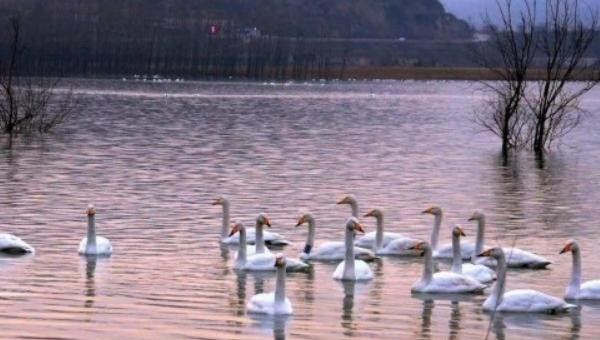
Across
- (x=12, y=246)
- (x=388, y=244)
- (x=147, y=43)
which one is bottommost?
(x=147, y=43)

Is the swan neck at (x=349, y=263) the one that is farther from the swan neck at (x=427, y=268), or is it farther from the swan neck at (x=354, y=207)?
the swan neck at (x=354, y=207)

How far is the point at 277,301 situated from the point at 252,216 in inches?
360

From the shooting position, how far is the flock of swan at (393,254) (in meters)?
15.0

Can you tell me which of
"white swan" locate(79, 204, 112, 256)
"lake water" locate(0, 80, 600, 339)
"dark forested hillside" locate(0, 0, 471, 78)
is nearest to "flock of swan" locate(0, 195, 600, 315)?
"white swan" locate(79, 204, 112, 256)

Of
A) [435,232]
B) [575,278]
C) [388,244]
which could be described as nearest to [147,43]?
[388,244]

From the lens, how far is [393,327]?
14266 mm

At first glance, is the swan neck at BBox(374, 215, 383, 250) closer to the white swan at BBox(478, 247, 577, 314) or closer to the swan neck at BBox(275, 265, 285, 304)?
the white swan at BBox(478, 247, 577, 314)

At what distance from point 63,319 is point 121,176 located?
16754 millimetres

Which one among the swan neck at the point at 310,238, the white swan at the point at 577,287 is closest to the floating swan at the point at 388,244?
the swan neck at the point at 310,238

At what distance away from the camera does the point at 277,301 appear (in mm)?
14484

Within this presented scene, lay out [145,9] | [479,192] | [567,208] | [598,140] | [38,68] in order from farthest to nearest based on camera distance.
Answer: [145,9], [38,68], [598,140], [479,192], [567,208]

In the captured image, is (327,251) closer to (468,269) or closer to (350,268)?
(350,268)

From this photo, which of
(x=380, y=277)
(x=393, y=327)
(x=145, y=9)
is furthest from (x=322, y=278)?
(x=145, y=9)

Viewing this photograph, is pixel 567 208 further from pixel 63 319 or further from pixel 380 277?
pixel 63 319
